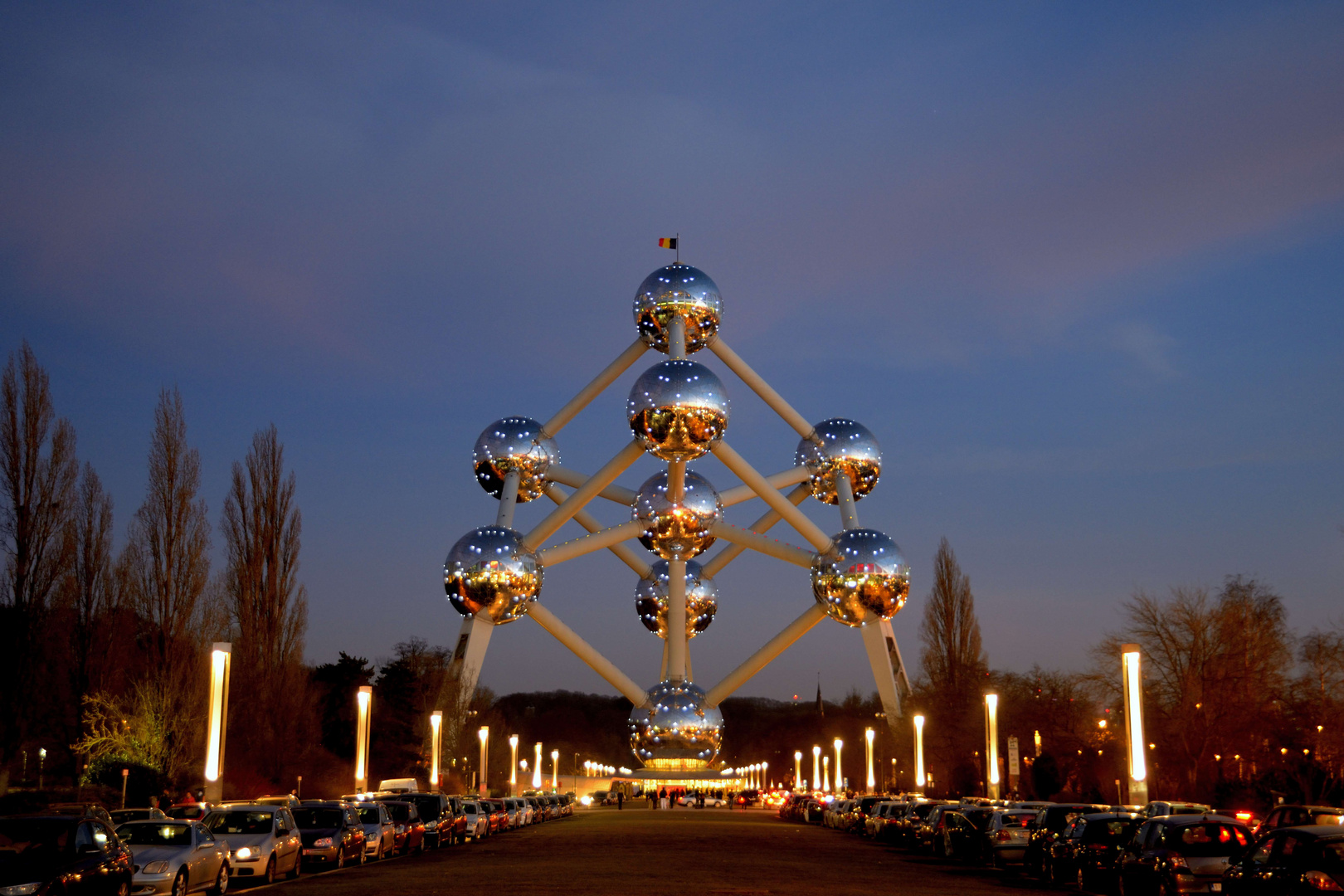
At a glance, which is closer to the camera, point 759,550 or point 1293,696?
point 1293,696

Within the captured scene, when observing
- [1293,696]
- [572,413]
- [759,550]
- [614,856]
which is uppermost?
[572,413]

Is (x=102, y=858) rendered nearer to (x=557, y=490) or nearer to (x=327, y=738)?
(x=557, y=490)

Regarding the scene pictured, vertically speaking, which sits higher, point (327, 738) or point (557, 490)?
point (557, 490)

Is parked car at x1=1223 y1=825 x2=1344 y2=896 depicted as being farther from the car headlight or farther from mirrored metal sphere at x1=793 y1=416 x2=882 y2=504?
mirrored metal sphere at x1=793 y1=416 x2=882 y2=504

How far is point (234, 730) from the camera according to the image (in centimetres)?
4044

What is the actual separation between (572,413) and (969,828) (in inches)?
841

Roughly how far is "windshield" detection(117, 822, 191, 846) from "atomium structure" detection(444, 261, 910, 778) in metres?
22.0

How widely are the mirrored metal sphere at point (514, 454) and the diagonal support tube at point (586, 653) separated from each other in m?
4.17

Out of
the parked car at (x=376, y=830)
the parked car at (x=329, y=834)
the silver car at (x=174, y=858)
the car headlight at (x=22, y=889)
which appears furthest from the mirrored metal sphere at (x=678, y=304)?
the car headlight at (x=22, y=889)

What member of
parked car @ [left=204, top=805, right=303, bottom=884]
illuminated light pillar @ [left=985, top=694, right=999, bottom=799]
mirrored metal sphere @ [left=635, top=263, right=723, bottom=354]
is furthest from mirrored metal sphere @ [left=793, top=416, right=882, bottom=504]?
parked car @ [left=204, top=805, right=303, bottom=884]

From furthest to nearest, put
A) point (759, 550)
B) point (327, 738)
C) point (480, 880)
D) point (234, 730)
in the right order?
1. point (327, 738)
2. point (759, 550)
3. point (234, 730)
4. point (480, 880)

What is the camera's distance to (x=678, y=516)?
41031 millimetres

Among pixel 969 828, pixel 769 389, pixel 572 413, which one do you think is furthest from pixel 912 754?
pixel 969 828

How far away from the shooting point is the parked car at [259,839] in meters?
19.3
